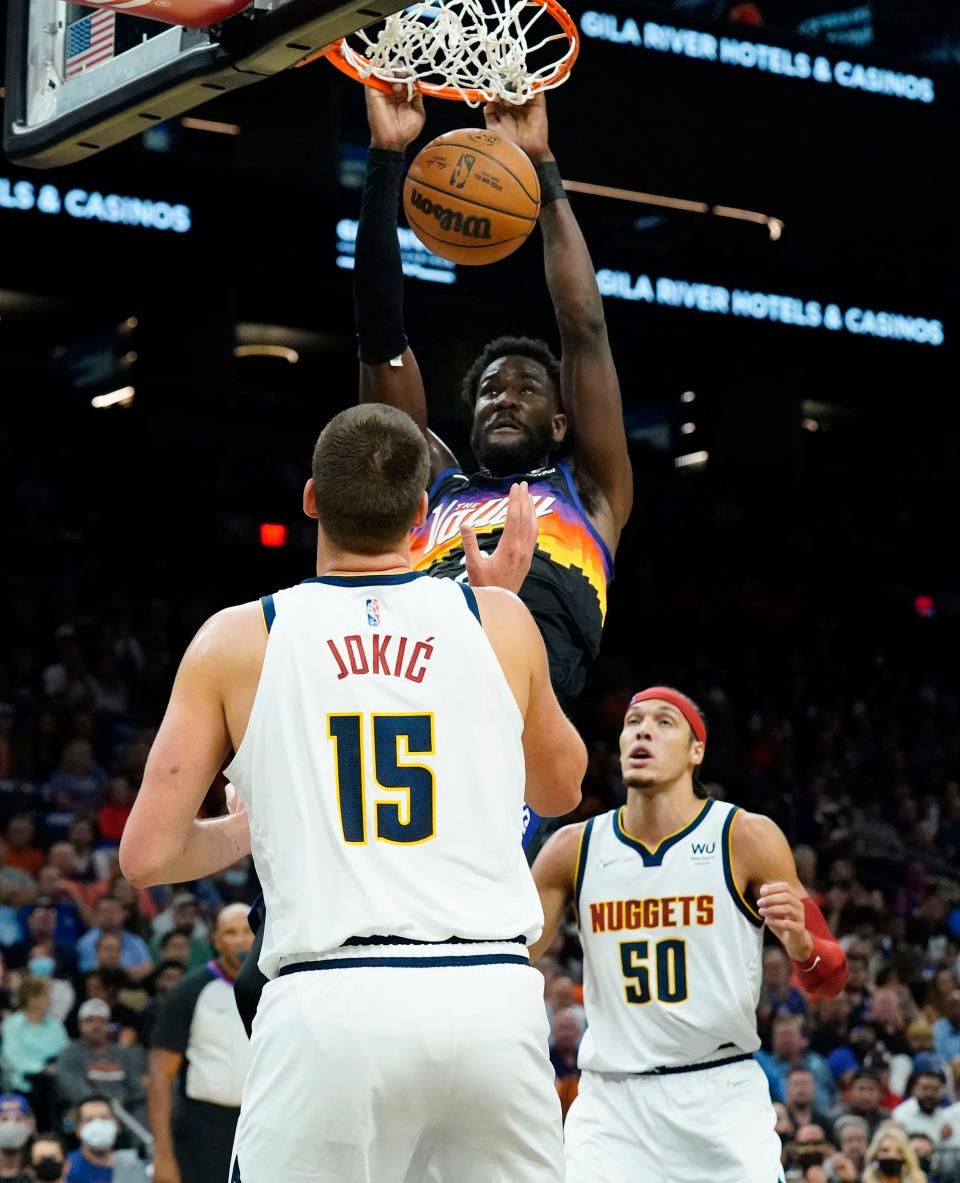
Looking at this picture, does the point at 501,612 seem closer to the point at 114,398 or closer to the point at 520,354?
the point at 520,354

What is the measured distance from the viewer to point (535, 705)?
3.44 meters

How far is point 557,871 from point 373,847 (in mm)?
3298

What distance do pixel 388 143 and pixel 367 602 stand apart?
93.1 inches

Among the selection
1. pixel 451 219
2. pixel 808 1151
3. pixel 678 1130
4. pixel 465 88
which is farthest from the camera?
pixel 808 1151

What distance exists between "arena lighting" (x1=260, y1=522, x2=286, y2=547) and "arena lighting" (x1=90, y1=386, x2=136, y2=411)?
10.4 ft

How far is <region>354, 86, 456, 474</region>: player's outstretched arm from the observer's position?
5.14 meters

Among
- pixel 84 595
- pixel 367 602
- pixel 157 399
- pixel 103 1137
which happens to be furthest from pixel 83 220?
pixel 367 602

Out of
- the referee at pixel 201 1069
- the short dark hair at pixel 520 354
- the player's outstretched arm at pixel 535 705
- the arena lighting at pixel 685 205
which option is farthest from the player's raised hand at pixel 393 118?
the arena lighting at pixel 685 205

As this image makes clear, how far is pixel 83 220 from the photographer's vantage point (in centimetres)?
1405

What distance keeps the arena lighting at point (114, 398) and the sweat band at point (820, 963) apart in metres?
16.0

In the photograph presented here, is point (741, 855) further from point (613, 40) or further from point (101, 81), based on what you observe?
point (613, 40)

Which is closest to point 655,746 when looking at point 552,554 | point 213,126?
point 552,554

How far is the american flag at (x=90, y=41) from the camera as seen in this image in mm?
4906

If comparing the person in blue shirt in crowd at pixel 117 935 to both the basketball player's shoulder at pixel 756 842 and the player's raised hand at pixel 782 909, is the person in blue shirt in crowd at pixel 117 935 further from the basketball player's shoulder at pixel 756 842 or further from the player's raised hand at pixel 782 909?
the player's raised hand at pixel 782 909
